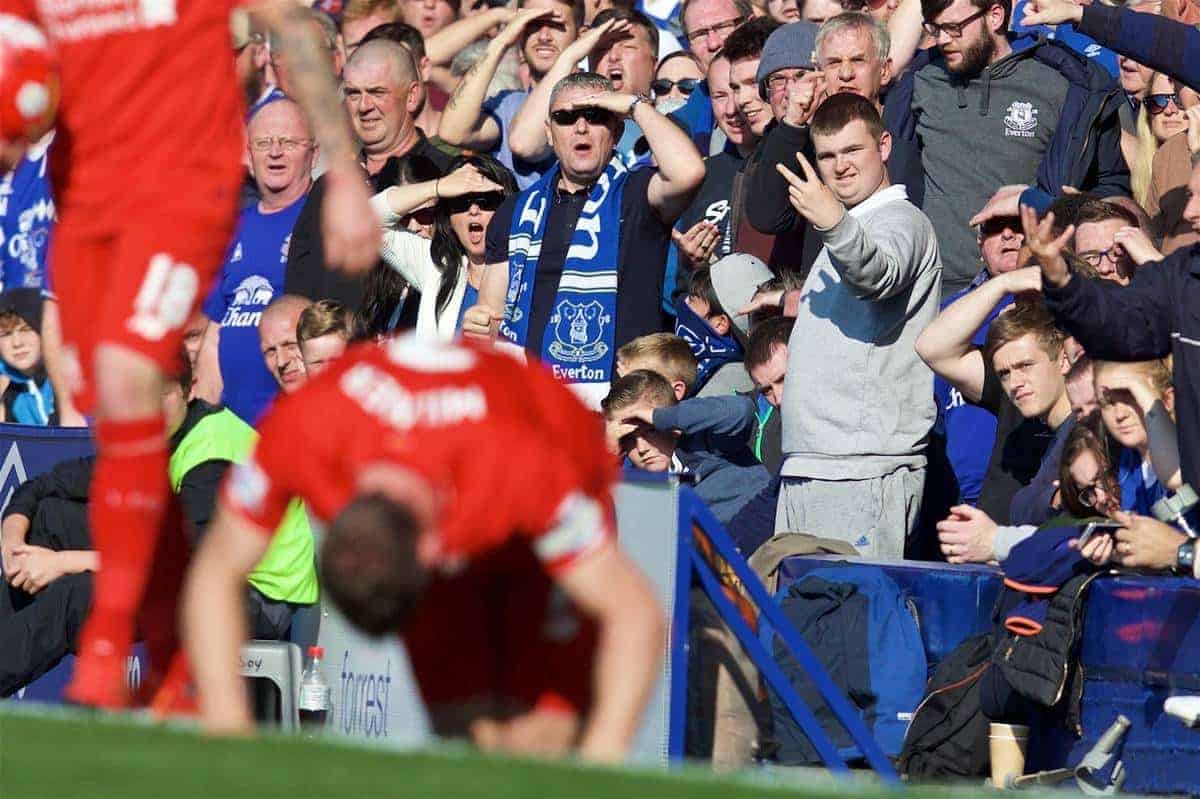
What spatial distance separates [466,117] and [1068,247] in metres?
3.89

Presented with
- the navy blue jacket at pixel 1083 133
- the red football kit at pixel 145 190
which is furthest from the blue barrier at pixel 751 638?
the navy blue jacket at pixel 1083 133

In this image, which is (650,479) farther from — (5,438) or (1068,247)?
(5,438)

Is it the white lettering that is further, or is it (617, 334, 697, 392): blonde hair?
(617, 334, 697, 392): blonde hair

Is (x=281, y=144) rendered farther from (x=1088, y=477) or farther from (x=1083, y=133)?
(x=1088, y=477)

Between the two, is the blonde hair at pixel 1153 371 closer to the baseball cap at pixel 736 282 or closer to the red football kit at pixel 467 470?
the baseball cap at pixel 736 282

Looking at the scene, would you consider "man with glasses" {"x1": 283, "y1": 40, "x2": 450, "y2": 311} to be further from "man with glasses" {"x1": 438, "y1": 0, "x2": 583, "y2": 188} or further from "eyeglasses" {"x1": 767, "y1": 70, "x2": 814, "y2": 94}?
"eyeglasses" {"x1": 767, "y1": 70, "x2": 814, "y2": 94}

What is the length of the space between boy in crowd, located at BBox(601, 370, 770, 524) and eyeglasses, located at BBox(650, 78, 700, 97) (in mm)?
2793

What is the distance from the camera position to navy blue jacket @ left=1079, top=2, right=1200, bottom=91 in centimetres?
818

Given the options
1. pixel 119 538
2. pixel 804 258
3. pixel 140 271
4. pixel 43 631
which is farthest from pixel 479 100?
pixel 119 538

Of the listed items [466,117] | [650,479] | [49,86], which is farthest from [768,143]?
[49,86]

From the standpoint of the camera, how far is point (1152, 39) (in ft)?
27.1

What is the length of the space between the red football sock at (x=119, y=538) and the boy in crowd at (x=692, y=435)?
146 inches

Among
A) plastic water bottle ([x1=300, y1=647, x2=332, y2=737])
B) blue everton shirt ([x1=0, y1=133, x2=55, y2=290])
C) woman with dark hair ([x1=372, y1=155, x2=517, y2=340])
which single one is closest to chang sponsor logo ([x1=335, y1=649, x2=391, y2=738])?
plastic water bottle ([x1=300, y1=647, x2=332, y2=737])

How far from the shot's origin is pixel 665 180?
959cm
